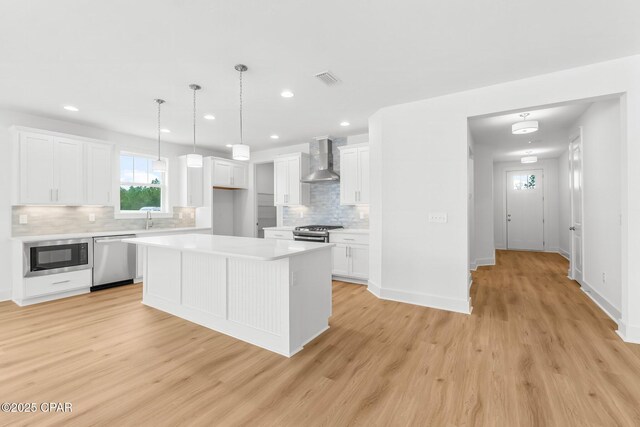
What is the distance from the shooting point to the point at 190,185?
6078 millimetres

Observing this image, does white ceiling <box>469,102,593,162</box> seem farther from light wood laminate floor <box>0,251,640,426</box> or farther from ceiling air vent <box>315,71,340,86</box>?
light wood laminate floor <box>0,251,640,426</box>

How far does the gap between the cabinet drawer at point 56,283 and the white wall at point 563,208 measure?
31.8 ft

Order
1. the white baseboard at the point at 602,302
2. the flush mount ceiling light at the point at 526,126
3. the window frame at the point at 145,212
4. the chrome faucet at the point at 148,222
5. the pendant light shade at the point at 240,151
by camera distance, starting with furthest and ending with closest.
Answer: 1. the chrome faucet at the point at 148,222
2. the window frame at the point at 145,212
3. the flush mount ceiling light at the point at 526,126
4. the white baseboard at the point at 602,302
5. the pendant light shade at the point at 240,151

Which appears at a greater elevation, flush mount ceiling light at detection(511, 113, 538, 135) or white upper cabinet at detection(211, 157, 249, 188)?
flush mount ceiling light at detection(511, 113, 538, 135)

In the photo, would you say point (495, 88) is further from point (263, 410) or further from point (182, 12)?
point (263, 410)

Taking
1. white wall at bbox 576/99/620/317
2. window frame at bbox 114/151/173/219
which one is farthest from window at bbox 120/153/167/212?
white wall at bbox 576/99/620/317

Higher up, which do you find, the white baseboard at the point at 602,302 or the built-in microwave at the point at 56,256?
the built-in microwave at the point at 56,256

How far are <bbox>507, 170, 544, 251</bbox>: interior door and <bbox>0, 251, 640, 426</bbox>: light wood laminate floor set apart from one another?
538 cm

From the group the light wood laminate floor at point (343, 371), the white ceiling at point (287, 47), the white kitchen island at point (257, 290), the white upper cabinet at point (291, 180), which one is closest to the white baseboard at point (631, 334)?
the light wood laminate floor at point (343, 371)

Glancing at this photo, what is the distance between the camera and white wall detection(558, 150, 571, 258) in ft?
22.6

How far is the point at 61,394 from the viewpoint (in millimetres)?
2006

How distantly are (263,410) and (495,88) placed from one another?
3879 mm

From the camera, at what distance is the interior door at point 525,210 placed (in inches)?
321

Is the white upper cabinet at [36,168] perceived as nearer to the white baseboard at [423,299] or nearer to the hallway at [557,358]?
the white baseboard at [423,299]
